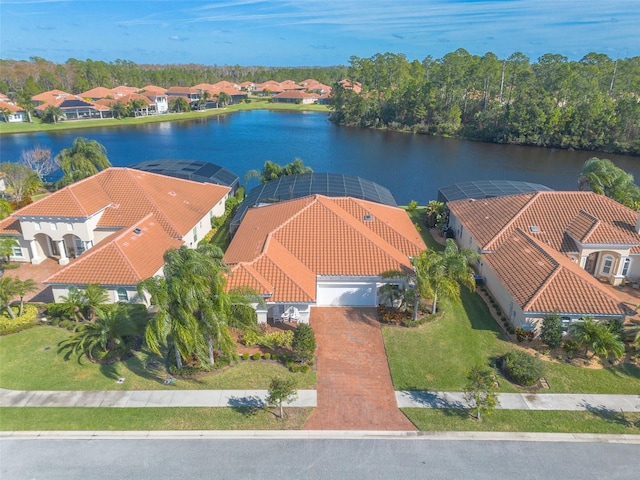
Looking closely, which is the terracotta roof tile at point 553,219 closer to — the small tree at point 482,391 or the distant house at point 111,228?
the small tree at point 482,391

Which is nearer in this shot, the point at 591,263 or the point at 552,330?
the point at 552,330

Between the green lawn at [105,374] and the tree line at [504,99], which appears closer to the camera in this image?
the green lawn at [105,374]

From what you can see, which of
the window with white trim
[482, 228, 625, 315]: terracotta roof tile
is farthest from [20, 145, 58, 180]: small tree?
the window with white trim

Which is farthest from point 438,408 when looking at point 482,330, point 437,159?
point 437,159

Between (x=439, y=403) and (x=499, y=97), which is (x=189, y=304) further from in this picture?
(x=499, y=97)

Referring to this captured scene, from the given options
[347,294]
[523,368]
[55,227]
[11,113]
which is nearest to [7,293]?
[55,227]

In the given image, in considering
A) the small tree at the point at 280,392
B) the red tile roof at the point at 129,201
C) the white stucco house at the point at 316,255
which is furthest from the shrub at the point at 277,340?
the red tile roof at the point at 129,201
